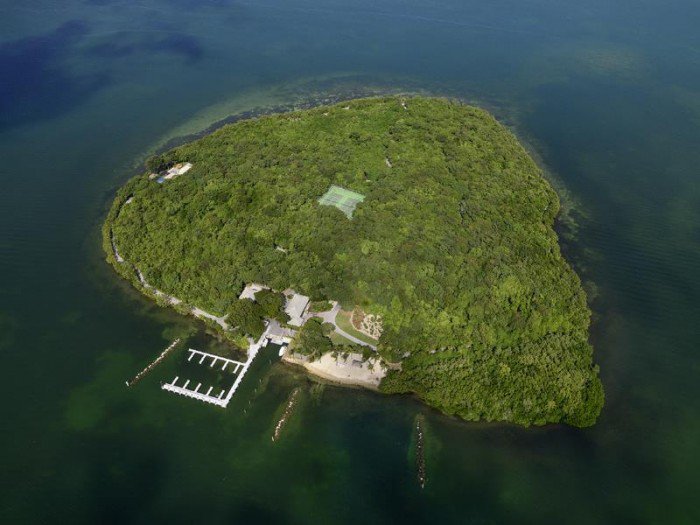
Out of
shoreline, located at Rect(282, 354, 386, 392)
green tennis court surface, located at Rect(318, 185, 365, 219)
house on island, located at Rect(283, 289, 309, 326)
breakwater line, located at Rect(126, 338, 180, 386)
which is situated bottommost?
breakwater line, located at Rect(126, 338, 180, 386)

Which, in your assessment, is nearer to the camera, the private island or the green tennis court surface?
the private island

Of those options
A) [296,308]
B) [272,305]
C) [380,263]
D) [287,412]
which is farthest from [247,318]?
[380,263]

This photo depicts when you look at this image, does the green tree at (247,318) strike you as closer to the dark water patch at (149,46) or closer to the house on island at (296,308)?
the house on island at (296,308)

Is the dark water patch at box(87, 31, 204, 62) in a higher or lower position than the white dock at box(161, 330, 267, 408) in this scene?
higher

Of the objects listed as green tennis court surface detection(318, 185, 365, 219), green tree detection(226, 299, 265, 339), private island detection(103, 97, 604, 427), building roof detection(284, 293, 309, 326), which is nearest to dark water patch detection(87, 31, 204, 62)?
private island detection(103, 97, 604, 427)

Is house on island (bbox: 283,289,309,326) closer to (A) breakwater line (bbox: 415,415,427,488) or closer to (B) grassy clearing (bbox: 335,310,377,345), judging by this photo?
(B) grassy clearing (bbox: 335,310,377,345)

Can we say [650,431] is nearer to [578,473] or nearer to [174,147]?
[578,473]

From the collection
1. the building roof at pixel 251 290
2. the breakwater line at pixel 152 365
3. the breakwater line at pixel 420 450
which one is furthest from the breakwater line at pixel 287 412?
the breakwater line at pixel 152 365
